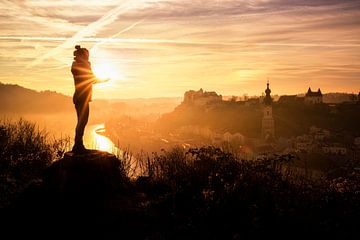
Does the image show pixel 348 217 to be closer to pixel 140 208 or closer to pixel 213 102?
pixel 140 208

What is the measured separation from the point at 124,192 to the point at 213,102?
426 ft

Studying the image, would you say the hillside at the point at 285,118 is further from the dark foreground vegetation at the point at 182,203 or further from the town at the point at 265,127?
the dark foreground vegetation at the point at 182,203

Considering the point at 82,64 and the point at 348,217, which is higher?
the point at 82,64

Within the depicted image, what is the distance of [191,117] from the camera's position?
434 ft

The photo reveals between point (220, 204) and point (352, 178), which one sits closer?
point (220, 204)

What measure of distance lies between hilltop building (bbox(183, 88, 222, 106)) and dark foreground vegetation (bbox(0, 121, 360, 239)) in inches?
5095

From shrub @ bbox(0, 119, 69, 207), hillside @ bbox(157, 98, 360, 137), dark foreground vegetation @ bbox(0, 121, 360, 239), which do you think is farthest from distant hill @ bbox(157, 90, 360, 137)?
dark foreground vegetation @ bbox(0, 121, 360, 239)

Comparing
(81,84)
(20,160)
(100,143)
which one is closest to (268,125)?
(100,143)

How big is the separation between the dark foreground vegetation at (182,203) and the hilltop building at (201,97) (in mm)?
129401

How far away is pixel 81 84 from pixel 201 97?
455 feet

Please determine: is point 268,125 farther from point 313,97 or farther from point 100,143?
point 100,143

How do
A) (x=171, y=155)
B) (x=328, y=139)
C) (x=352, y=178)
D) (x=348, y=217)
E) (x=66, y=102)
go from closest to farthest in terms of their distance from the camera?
(x=348, y=217) → (x=352, y=178) → (x=171, y=155) → (x=328, y=139) → (x=66, y=102)

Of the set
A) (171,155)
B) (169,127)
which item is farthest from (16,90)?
(171,155)

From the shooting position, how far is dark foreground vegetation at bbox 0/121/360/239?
7789 millimetres
